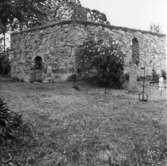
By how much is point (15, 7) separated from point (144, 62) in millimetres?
10575

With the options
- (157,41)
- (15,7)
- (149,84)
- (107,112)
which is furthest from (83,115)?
(157,41)

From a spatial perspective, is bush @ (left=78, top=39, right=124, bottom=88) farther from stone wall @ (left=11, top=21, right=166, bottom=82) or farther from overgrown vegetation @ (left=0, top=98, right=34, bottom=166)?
overgrown vegetation @ (left=0, top=98, right=34, bottom=166)

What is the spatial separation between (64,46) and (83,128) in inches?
338

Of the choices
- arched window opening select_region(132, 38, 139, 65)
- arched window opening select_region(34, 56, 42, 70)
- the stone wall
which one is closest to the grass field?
the stone wall

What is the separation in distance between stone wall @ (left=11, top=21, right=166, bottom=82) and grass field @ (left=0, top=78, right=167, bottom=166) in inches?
215

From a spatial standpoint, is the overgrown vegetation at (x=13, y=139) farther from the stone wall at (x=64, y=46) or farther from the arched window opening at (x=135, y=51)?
the arched window opening at (x=135, y=51)

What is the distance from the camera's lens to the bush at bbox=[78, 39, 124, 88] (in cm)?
1191

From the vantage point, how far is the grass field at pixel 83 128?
4.10 m

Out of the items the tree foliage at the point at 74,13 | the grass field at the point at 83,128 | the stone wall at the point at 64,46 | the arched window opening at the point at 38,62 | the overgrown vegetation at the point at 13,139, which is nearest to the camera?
the overgrown vegetation at the point at 13,139

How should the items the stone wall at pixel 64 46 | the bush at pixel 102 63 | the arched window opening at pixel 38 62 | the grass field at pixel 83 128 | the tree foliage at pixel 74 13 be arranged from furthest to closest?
the tree foliage at pixel 74 13
the arched window opening at pixel 38 62
the stone wall at pixel 64 46
the bush at pixel 102 63
the grass field at pixel 83 128

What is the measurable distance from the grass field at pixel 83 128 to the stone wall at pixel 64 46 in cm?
547

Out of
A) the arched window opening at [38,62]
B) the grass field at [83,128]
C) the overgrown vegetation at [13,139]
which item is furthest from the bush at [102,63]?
the overgrown vegetation at [13,139]

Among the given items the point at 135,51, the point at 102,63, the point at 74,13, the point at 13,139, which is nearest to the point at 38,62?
the point at 102,63

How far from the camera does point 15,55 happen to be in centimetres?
1662
